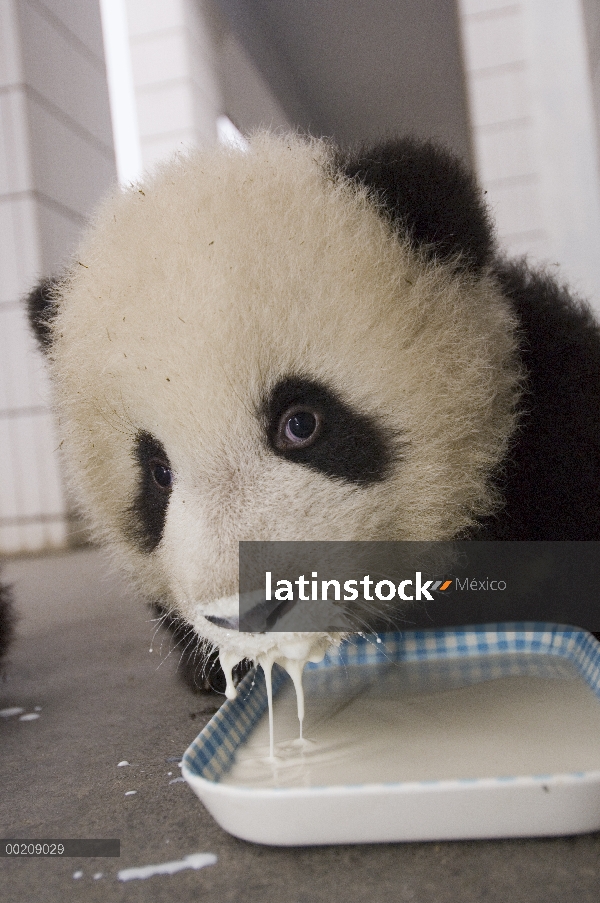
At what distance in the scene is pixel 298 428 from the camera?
0.57 metres

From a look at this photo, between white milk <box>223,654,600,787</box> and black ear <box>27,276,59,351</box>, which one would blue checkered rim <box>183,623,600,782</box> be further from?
black ear <box>27,276,59,351</box>

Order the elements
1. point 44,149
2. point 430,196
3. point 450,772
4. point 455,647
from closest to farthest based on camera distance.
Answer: point 450,772 < point 430,196 < point 455,647 < point 44,149

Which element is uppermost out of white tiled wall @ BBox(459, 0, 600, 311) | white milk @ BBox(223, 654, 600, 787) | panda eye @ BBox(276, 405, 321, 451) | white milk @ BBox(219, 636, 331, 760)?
white tiled wall @ BBox(459, 0, 600, 311)

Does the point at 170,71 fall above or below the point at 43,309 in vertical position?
above

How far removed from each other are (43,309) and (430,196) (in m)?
0.42

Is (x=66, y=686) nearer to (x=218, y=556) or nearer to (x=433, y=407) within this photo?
(x=218, y=556)

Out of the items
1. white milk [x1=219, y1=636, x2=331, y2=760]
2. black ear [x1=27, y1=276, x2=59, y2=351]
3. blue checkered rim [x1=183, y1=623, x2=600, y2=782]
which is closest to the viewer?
white milk [x1=219, y1=636, x2=331, y2=760]

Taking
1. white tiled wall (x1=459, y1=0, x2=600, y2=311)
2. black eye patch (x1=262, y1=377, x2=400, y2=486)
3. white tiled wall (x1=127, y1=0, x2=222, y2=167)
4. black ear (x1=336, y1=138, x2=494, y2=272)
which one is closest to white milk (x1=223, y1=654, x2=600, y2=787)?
black eye patch (x1=262, y1=377, x2=400, y2=486)

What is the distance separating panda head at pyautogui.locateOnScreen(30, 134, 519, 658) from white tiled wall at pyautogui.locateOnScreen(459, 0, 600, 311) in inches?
9.0

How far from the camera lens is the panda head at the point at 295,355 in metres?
0.55

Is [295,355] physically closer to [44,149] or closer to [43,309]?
[43,309]

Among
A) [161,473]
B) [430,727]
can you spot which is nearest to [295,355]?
[161,473]

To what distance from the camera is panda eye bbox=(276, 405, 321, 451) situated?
0.57m

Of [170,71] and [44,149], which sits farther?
[44,149]
